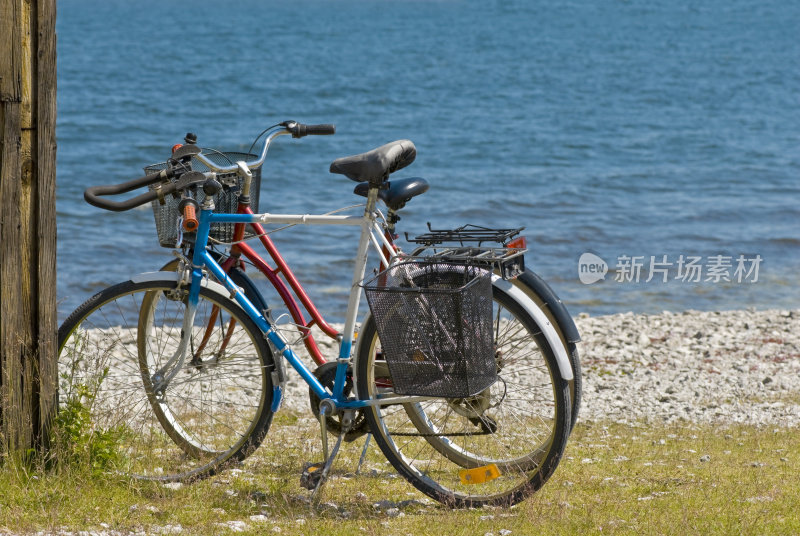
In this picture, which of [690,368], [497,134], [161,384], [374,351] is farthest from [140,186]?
[497,134]

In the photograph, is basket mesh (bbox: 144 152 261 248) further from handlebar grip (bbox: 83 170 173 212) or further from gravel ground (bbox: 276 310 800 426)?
gravel ground (bbox: 276 310 800 426)

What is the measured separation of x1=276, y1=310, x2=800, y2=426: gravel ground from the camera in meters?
7.19

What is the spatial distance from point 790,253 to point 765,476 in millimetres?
11312

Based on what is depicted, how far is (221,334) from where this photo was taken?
17.4 ft

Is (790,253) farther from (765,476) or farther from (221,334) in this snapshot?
(221,334)

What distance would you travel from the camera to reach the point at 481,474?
15.2ft

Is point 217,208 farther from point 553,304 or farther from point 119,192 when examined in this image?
point 553,304

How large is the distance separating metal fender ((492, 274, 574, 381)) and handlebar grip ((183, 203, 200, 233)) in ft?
4.77

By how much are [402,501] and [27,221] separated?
7.27ft

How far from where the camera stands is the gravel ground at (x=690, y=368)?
7.19 meters

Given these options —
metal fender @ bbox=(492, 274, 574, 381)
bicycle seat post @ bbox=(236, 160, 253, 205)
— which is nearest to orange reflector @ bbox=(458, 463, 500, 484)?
metal fender @ bbox=(492, 274, 574, 381)

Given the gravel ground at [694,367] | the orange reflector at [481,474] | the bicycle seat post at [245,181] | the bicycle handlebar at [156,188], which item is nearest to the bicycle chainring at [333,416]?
the orange reflector at [481,474]

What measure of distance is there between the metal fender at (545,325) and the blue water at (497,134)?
26.3 ft

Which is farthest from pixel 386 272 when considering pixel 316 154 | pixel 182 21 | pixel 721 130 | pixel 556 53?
pixel 182 21
